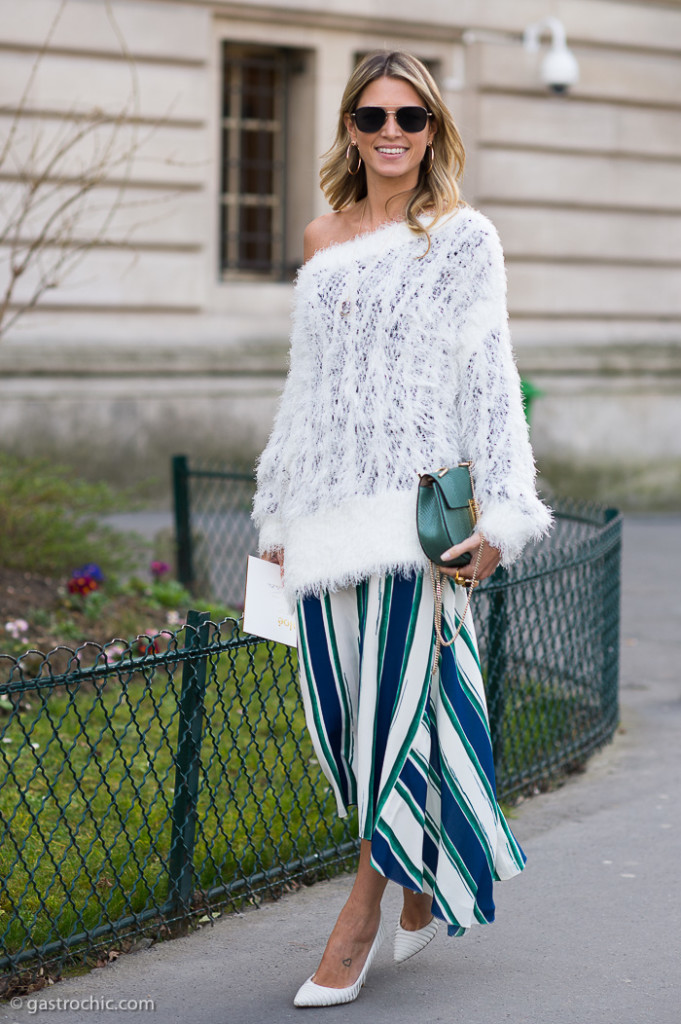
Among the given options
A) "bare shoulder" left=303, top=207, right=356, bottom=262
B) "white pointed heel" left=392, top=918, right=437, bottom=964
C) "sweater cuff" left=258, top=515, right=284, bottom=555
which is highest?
"bare shoulder" left=303, top=207, right=356, bottom=262

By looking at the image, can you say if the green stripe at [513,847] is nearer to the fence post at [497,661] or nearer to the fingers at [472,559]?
the fingers at [472,559]

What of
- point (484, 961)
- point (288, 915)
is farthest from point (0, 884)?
point (484, 961)

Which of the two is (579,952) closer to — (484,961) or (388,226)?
(484,961)

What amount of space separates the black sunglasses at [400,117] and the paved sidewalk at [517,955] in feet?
6.60

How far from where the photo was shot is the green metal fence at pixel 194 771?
3.42 m

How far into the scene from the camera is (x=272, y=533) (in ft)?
10.6

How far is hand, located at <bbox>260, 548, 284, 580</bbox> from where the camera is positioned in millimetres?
3244

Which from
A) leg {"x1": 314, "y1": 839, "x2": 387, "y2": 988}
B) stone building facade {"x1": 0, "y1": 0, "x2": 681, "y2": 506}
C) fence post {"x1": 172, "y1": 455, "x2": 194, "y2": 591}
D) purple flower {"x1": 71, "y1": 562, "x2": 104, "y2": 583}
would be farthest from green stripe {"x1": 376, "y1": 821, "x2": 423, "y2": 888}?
stone building facade {"x1": 0, "y1": 0, "x2": 681, "y2": 506}

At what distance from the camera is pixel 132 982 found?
10.8 ft

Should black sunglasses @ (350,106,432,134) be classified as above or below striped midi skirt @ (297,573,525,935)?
above

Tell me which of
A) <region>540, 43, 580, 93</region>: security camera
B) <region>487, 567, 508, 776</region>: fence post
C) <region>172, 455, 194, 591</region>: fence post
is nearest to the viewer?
<region>487, 567, 508, 776</region>: fence post

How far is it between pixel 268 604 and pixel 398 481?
1.67 ft

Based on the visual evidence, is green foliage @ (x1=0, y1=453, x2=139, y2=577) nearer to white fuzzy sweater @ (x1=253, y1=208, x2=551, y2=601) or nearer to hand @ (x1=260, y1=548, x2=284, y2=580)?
hand @ (x1=260, y1=548, x2=284, y2=580)

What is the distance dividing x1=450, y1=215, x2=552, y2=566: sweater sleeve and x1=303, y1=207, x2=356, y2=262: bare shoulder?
32cm
